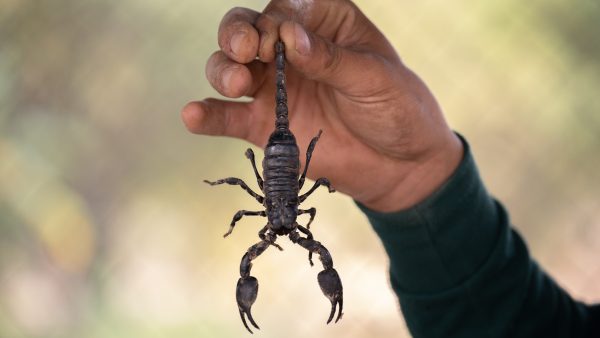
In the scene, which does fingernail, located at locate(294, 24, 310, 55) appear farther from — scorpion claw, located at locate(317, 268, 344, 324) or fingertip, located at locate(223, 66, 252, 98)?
scorpion claw, located at locate(317, 268, 344, 324)

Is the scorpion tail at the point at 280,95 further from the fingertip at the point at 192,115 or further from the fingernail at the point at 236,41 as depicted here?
the fingertip at the point at 192,115

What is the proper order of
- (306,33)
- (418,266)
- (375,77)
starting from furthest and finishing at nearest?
(418,266) → (375,77) → (306,33)

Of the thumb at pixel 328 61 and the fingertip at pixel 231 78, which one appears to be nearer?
the thumb at pixel 328 61

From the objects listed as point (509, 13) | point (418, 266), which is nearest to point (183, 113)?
point (418, 266)

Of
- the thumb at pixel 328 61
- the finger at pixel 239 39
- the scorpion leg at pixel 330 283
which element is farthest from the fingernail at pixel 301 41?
the scorpion leg at pixel 330 283

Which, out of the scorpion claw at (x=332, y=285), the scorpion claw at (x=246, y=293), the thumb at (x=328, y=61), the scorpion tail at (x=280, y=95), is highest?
the thumb at (x=328, y=61)

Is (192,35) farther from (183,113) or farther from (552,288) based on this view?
(552,288)
